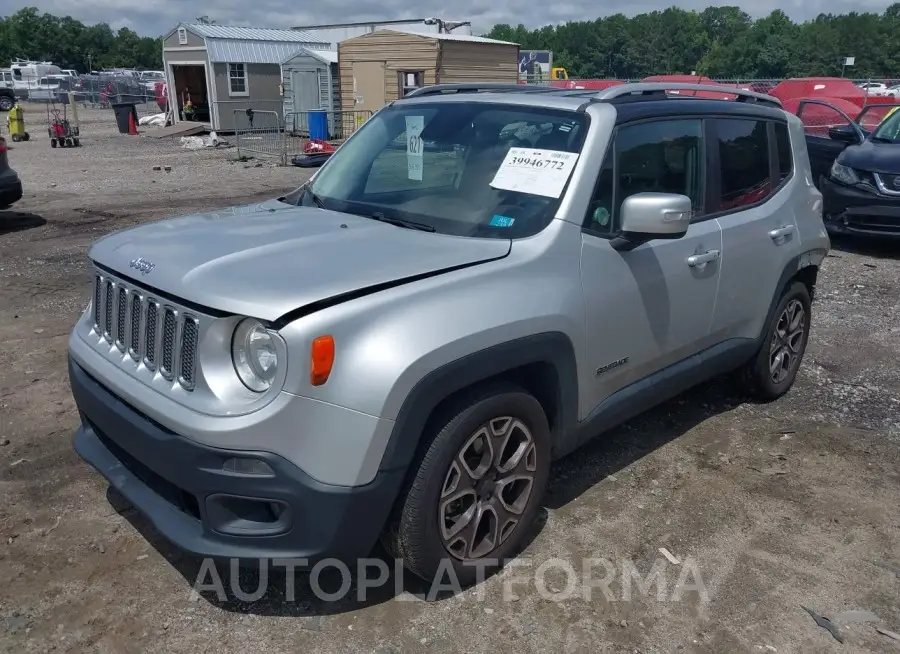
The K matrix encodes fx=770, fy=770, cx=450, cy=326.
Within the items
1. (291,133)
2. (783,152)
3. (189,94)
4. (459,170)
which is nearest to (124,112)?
(189,94)

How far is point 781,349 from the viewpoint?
4.93m

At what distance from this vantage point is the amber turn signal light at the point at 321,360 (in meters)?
2.43

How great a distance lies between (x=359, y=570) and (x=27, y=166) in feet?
57.5

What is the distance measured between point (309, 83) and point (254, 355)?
24.3 metres

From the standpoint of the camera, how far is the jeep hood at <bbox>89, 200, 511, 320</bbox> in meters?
2.56

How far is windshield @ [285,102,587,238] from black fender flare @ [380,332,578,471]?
500mm

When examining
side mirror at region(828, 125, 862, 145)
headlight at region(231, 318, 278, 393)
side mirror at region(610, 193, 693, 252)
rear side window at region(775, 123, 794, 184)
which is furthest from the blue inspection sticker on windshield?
side mirror at region(828, 125, 862, 145)

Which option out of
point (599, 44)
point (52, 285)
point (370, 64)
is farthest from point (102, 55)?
point (52, 285)

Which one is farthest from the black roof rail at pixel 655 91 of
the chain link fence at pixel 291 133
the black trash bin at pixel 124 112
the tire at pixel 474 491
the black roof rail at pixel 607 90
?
the black trash bin at pixel 124 112

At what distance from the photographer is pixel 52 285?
7.42 m

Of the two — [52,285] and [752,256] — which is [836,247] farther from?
[52,285]

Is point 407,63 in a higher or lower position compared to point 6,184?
higher

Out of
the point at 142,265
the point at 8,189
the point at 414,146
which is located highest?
the point at 414,146

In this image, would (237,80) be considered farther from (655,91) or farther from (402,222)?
(402,222)
